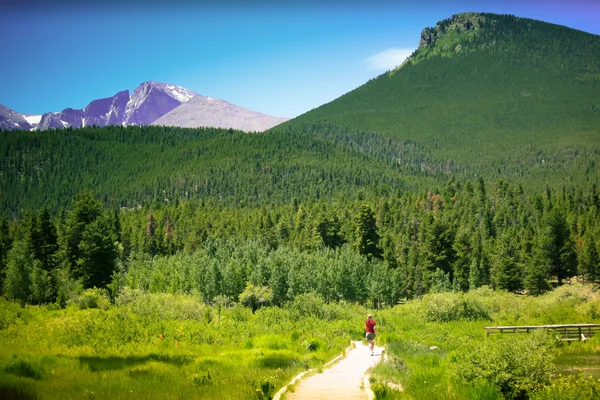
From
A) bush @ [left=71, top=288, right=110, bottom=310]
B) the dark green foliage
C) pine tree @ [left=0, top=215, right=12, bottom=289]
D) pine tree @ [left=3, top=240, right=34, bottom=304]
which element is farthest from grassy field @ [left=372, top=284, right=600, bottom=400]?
pine tree @ [left=0, top=215, right=12, bottom=289]

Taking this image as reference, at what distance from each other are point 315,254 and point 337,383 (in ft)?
247

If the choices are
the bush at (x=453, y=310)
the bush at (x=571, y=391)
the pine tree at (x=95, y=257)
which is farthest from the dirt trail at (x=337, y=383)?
the pine tree at (x=95, y=257)

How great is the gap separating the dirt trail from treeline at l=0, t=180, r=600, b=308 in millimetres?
39702

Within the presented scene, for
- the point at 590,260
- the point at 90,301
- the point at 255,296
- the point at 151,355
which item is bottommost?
the point at 255,296

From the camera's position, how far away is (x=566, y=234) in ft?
345

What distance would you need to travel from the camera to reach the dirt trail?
1646cm

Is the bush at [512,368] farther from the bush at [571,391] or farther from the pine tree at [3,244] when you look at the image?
the pine tree at [3,244]

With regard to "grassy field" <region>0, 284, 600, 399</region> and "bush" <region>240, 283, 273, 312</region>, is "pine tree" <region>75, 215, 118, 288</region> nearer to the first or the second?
"grassy field" <region>0, 284, 600, 399</region>

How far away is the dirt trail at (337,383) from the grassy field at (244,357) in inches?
28.9

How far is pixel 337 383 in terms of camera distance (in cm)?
1873

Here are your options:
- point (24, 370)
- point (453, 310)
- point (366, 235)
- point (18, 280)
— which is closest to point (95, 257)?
point (18, 280)

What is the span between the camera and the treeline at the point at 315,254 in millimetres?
64750

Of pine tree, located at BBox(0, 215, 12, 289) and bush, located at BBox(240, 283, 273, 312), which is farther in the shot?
pine tree, located at BBox(0, 215, 12, 289)

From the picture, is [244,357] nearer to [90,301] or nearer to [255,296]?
[90,301]
